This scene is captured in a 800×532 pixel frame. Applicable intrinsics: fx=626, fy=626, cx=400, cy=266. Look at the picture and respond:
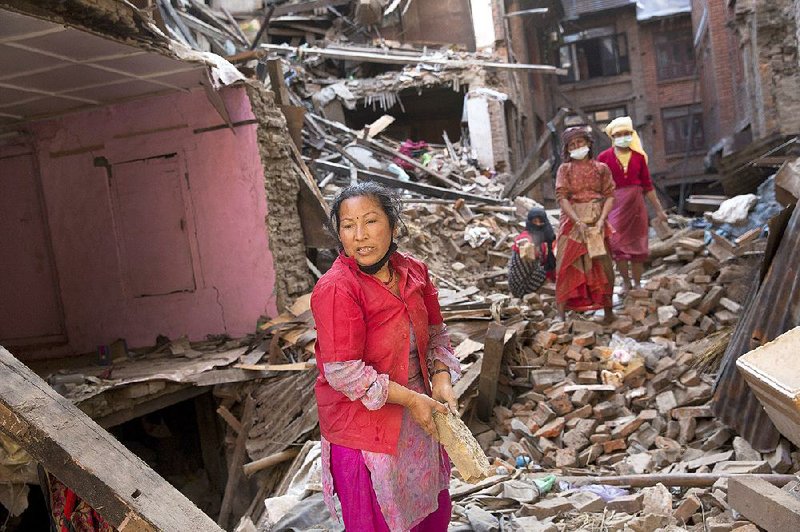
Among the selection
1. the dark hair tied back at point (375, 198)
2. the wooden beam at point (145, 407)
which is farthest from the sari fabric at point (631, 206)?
the dark hair tied back at point (375, 198)

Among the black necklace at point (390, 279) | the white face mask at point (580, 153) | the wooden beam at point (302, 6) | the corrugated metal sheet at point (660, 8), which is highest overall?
the corrugated metal sheet at point (660, 8)

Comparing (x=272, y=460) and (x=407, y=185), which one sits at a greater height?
(x=407, y=185)

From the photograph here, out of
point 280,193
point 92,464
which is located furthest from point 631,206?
point 92,464

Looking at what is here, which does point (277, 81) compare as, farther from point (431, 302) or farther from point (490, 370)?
point (431, 302)

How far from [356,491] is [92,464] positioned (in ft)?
3.04

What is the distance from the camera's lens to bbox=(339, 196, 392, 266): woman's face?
233cm

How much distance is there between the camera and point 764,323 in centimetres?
405

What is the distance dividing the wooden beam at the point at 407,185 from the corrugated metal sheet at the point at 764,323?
8.44 meters

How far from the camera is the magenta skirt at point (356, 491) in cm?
235

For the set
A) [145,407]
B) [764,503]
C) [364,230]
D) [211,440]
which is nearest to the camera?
[364,230]

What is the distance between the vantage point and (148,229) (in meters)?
7.93

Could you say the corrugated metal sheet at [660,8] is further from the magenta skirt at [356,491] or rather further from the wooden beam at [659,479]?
the magenta skirt at [356,491]

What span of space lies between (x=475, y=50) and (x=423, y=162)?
5.29 m

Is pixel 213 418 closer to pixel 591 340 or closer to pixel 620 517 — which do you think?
pixel 591 340
